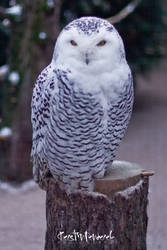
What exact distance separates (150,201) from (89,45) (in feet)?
10.3

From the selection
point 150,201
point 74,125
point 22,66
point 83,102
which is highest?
point 83,102

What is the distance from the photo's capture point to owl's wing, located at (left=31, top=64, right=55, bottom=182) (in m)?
2.91

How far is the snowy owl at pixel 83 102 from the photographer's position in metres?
2.74

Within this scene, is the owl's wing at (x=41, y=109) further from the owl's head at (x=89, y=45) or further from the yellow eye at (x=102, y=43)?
the yellow eye at (x=102, y=43)

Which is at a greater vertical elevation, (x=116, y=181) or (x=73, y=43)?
(x=73, y=43)

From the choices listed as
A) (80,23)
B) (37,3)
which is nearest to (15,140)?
(37,3)

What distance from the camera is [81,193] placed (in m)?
3.08

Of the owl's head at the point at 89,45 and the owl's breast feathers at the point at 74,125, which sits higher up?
the owl's head at the point at 89,45

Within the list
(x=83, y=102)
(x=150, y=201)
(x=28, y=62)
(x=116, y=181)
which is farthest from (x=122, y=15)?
(x=83, y=102)

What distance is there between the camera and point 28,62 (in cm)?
571

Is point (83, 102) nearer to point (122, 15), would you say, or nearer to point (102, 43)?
point (102, 43)

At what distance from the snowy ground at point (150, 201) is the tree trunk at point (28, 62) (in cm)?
38

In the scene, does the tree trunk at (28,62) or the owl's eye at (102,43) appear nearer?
the owl's eye at (102,43)

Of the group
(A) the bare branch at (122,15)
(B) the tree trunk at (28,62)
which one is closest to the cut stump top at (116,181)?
(B) the tree trunk at (28,62)
